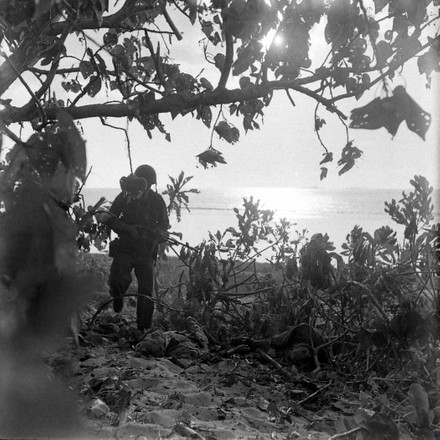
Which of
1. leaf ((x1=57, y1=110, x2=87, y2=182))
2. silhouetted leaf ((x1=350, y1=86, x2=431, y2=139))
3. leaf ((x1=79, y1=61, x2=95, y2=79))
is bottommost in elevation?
leaf ((x1=57, y1=110, x2=87, y2=182))

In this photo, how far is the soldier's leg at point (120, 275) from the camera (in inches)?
168

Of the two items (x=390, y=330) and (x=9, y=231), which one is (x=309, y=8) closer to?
(x=9, y=231)

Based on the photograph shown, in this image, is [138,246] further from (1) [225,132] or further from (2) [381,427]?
(2) [381,427]

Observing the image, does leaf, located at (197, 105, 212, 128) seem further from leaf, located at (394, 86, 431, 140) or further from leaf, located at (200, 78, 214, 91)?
leaf, located at (394, 86, 431, 140)

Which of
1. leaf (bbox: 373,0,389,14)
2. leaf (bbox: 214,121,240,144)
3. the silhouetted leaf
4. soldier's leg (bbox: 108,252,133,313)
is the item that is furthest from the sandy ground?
leaf (bbox: 373,0,389,14)

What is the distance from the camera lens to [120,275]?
14.3 ft

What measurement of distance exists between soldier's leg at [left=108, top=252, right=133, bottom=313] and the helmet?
0.69m

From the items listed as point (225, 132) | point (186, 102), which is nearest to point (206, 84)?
point (225, 132)

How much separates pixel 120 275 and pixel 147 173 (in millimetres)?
929

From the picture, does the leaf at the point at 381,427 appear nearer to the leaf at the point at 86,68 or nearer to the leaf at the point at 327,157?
the leaf at the point at 327,157

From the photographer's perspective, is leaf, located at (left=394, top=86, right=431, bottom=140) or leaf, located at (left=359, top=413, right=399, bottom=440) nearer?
leaf, located at (left=394, top=86, right=431, bottom=140)

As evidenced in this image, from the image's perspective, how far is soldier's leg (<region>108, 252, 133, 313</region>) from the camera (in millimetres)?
4258

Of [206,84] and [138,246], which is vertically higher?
[206,84]

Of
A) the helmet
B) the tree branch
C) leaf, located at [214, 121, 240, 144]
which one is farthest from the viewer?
the helmet
